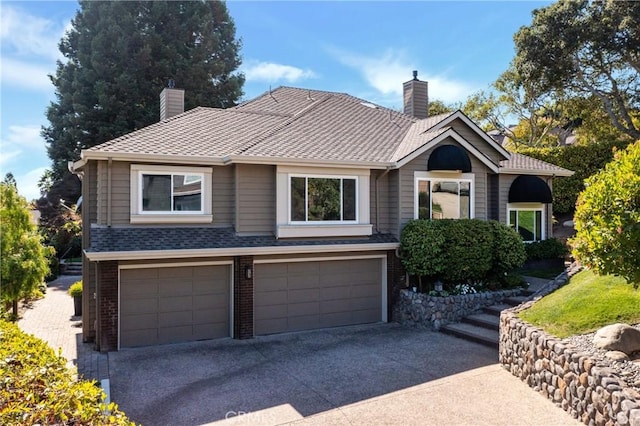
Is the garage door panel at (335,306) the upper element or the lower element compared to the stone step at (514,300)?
lower

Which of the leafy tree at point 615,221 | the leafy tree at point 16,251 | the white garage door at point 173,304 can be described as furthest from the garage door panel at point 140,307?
the leafy tree at point 615,221

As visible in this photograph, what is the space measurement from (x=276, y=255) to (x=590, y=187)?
8133 millimetres

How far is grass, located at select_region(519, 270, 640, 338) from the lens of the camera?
8.87 metres

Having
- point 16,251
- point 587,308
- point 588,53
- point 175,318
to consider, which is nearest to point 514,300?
point 587,308

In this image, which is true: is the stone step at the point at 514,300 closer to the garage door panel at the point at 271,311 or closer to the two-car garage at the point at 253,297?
the two-car garage at the point at 253,297

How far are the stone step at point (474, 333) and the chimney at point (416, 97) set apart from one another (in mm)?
10144

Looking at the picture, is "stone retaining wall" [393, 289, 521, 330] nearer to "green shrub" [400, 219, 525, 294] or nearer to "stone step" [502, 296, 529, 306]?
"stone step" [502, 296, 529, 306]

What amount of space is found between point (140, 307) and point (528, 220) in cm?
1445

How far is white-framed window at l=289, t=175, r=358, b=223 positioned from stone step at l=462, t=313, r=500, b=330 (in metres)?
4.49

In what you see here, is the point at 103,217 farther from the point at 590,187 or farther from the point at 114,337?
the point at 590,187

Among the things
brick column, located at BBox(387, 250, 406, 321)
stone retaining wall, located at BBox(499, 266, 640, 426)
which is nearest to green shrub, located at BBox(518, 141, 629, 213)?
brick column, located at BBox(387, 250, 406, 321)

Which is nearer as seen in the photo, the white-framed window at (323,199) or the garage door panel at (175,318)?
the garage door panel at (175,318)

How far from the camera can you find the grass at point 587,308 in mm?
8867

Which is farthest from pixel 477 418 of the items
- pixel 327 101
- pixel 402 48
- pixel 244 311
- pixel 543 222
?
pixel 402 48
